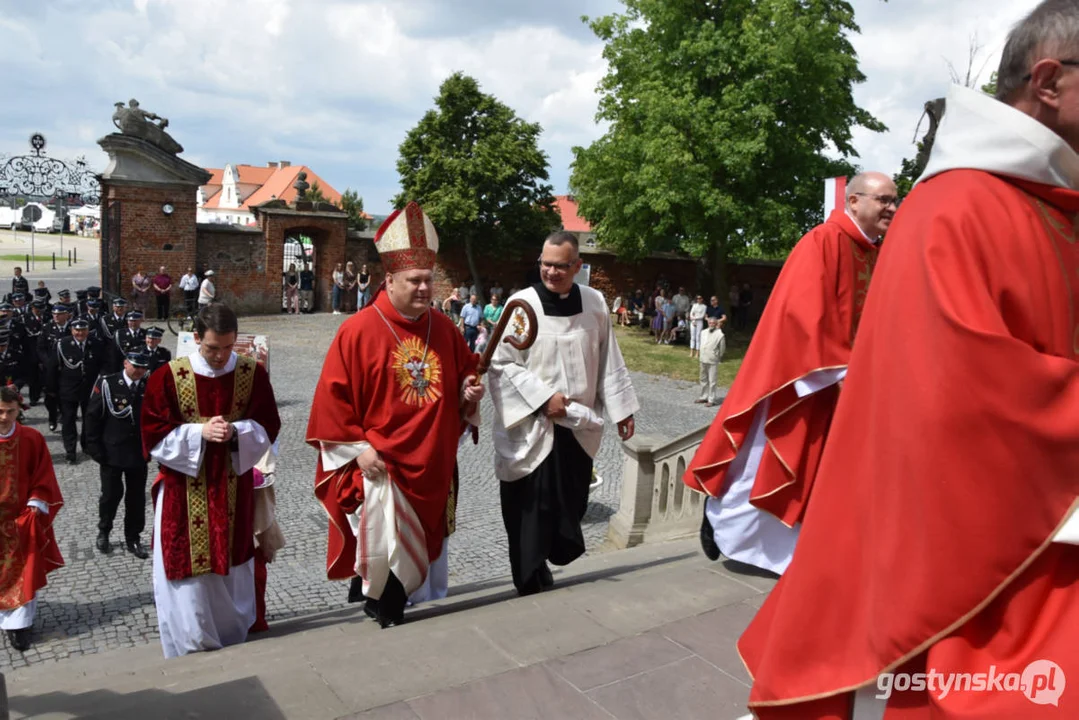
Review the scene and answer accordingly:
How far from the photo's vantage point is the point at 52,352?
10.5m

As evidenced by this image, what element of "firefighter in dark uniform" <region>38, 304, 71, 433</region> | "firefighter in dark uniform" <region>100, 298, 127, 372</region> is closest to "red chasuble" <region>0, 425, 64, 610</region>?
"firefighter in dark uniform" <region>100, 298, 127, 372</region>

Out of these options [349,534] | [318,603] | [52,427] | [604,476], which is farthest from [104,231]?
[349,534]

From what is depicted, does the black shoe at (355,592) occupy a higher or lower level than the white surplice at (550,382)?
lower

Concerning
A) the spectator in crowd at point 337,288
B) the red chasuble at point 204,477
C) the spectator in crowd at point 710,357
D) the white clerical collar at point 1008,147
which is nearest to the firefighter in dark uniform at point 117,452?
the red chasuble at point 204,477

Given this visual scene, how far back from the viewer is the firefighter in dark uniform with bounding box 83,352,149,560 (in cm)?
683

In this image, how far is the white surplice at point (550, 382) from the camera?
4.46 m

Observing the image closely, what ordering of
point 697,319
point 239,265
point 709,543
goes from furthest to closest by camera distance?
point 239,265 < point 697,319 < point 709,543

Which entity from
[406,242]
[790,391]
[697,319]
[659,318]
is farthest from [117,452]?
[659,318]

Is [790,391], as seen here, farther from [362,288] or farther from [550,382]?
[362,288]

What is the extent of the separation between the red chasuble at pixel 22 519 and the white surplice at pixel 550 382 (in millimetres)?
3114

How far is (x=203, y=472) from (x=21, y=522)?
176 cm

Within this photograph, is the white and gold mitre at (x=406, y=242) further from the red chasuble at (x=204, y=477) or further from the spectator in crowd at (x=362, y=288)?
the spectator in crowd at (x=362, y=288)

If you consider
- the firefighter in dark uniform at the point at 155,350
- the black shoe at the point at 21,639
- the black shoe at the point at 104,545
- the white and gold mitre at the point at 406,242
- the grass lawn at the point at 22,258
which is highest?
the grass lawn at the point at 22,258

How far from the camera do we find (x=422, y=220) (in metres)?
4.33
